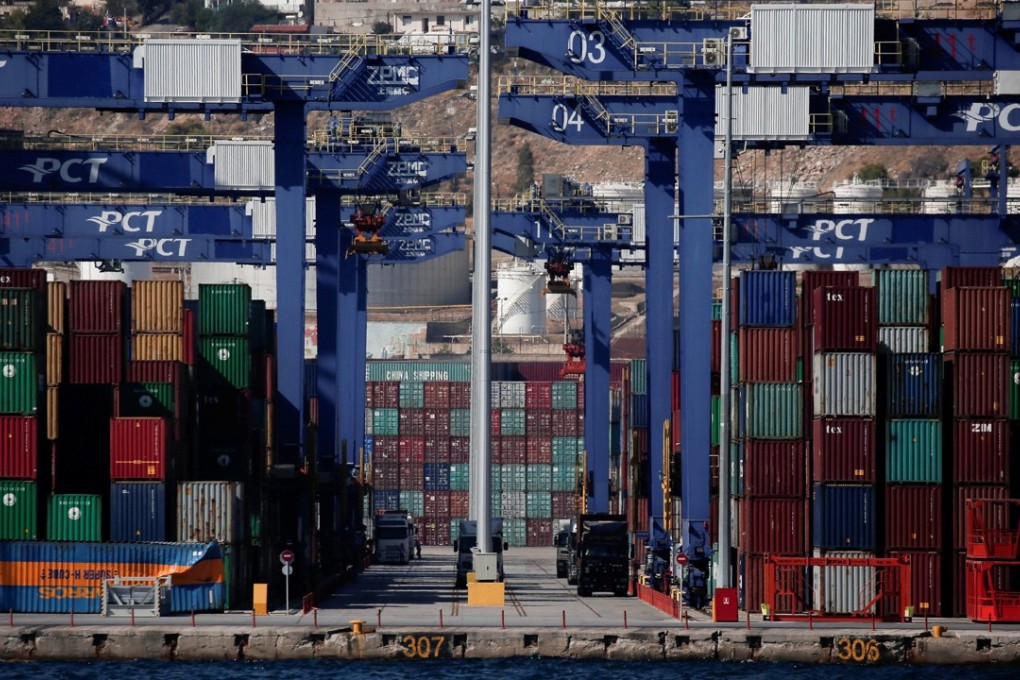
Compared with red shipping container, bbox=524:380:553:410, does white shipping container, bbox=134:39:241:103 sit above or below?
above

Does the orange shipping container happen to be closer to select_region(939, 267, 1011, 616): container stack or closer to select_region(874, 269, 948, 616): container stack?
select_region(874, 269, 948, 616): container stack

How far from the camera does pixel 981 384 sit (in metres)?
48.7

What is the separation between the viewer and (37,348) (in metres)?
49.3

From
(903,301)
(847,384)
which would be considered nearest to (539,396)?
(903,301)

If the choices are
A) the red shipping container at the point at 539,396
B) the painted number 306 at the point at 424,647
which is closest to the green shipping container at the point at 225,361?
the painted number 306 at the point at 424,647

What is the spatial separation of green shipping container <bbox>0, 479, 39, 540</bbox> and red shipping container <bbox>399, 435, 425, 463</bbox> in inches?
2566

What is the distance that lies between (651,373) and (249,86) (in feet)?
57.0

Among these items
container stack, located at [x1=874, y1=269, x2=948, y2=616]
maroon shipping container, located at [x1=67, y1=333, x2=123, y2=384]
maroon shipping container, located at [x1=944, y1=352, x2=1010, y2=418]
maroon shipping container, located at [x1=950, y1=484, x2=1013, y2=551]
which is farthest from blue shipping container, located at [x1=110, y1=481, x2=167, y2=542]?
maroon shipping container, located at [x1=944, y1=352, x2=1010, y2=418]

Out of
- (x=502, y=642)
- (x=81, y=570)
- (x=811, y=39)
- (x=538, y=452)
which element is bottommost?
(x=502, y=642)

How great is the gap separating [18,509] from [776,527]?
64.7ft

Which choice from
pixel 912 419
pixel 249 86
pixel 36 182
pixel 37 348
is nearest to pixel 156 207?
pixel 36 182

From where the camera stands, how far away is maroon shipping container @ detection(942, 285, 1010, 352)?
1919 inches

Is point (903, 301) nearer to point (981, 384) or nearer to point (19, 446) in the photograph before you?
point (981, 384)

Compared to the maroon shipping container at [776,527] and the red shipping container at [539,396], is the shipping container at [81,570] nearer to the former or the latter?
the maroon shipping container at [776,527]
